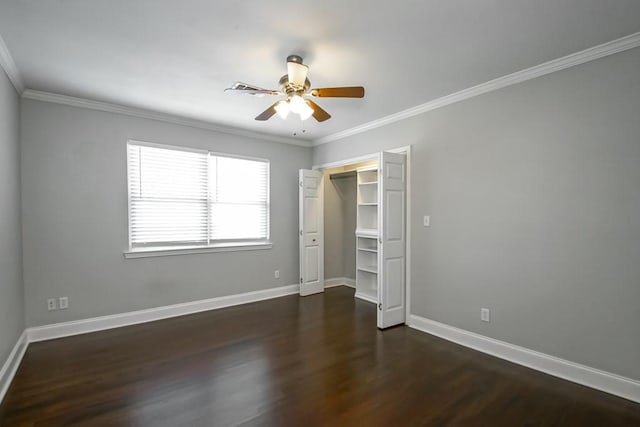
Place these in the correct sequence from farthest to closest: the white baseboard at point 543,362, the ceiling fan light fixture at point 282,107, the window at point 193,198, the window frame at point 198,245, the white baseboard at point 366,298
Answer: the white baseboard at point 366,298 < the window at point 193,198 < the window frame at point 198,245 < the ceiling fan light fixture at point 282,107 < the white baseboard at point 543,362

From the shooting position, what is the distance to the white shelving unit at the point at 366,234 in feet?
16.7

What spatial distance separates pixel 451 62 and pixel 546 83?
0.91m

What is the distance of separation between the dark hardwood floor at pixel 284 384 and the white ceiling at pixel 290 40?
2.72m

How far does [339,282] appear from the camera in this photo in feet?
19.5

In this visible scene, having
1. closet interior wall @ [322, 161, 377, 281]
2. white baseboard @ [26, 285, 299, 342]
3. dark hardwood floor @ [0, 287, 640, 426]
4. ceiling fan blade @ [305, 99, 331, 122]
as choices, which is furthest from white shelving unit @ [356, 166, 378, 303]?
ceiling fan blade @ [305, 99, 331, 122]

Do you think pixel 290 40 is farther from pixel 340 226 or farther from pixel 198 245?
pixel 340 226

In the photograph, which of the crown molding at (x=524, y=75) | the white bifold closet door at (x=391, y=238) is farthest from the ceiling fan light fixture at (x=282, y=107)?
the crown molding at (x=524, y=75)

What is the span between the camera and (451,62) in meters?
2.64

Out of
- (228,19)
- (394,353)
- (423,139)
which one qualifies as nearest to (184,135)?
(228,19)

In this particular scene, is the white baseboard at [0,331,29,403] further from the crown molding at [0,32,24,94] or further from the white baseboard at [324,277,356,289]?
the white baseboard at [324,277,356,289]

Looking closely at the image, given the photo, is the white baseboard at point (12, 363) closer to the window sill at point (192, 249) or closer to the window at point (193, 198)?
the window sill at point (192, 249)

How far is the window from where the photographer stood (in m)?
3.92

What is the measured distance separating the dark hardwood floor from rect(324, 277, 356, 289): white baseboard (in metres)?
2.15

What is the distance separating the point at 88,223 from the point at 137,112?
58.9 inches
